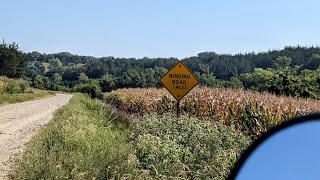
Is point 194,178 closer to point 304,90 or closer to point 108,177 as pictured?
point 108,177

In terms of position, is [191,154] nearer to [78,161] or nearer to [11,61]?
[78,161]

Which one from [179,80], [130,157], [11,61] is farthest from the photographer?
[11,61]

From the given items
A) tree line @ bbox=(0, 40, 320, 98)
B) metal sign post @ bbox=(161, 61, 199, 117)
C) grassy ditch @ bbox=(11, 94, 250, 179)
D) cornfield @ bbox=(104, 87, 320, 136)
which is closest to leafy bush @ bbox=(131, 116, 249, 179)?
grassy ditch @ bbox=(11, 94, 250, 179)

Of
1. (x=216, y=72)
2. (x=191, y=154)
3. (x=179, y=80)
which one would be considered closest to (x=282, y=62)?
(x=216, y=72)

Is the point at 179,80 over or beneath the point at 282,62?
over

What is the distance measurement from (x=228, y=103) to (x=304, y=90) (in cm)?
1127

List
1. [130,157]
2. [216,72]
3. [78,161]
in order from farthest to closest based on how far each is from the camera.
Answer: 1. [216,72]
2. [78,161]
3. [130,157]

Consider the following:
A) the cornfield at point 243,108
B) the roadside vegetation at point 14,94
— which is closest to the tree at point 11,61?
the roadside vegetation at point 14,94

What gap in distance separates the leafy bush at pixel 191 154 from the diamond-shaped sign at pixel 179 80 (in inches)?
154

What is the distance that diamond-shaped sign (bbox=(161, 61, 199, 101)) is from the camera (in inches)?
586

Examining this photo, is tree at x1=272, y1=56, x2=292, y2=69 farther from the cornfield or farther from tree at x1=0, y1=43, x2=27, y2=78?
the cornfield

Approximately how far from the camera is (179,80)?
49.3 ft

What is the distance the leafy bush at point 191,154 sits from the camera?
22.1 feet

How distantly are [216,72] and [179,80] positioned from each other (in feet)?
392
